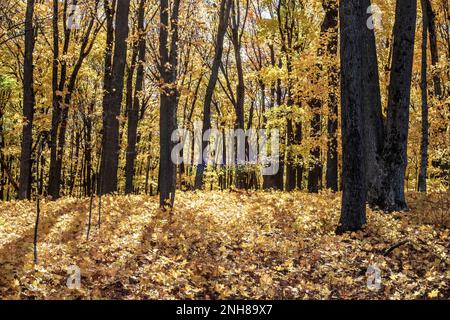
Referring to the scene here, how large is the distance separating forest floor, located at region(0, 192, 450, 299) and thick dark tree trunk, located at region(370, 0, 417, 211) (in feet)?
2.50

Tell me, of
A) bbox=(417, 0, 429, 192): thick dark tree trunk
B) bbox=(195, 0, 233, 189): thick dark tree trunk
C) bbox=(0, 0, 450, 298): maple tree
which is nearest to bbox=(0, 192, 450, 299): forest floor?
bbox=(0, 0, 450, 298): maple tree

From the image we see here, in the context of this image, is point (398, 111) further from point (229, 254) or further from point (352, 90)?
point (229, 254)

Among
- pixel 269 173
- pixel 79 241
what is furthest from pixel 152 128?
pixel 79 241

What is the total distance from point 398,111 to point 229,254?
6423 millimetres

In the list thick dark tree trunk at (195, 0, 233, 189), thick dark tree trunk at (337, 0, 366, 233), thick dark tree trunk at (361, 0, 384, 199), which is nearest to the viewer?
thick dark tree trunk at (337, 0, 366, 233)

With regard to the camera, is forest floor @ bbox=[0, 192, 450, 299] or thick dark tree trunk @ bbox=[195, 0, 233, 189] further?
thick dark tree trunk @ bbox=[195, 0, 233, 189]

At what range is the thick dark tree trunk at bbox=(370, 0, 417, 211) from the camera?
→ 1177 centimetres

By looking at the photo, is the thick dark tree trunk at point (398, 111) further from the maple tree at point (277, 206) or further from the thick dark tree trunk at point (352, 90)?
the thick dark tree trunk at point (352, 90)

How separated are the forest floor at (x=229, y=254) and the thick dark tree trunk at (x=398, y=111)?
0.76m

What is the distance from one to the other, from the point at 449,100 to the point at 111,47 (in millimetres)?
14302

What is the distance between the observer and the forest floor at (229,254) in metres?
6.82

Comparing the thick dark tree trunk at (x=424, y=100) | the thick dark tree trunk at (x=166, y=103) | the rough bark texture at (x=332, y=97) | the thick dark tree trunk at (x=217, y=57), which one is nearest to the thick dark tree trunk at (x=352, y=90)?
the thick dark tree trunk at (x=166, y=103)

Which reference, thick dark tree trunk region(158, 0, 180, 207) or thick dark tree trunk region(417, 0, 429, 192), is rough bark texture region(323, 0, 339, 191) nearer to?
thick dark tree trunk region(417, 0, 429, 192)
